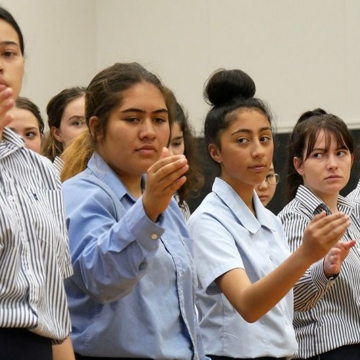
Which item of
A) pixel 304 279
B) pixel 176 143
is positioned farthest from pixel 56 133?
pixel 304 279

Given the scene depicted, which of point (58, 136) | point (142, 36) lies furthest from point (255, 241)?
point (142, 36)

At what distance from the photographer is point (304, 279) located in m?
2.60

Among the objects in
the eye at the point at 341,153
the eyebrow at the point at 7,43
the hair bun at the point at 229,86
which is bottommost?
the eye at the point at 341,153

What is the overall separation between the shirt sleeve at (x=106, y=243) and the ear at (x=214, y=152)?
0.73m

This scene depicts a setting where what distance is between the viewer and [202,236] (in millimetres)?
2330

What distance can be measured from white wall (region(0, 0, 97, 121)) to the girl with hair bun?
2.87 m

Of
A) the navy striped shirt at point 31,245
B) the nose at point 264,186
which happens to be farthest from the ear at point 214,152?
the nose at point 264,186

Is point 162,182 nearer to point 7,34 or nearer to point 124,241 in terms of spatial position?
point 124,241

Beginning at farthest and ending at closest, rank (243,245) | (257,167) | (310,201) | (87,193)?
1. (310,201)
2. (257,167)
3. (243,245)
4. (87,193)

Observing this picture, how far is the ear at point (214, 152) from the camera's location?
8.45 feet

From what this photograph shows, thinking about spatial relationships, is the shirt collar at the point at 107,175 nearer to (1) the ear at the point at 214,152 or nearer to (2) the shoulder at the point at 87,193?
(2) the shoulder at the point at 87,193

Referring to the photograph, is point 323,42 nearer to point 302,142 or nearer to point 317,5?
point 317,5

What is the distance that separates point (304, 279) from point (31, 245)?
1244 mm

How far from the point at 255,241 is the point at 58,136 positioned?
1.28 metres
